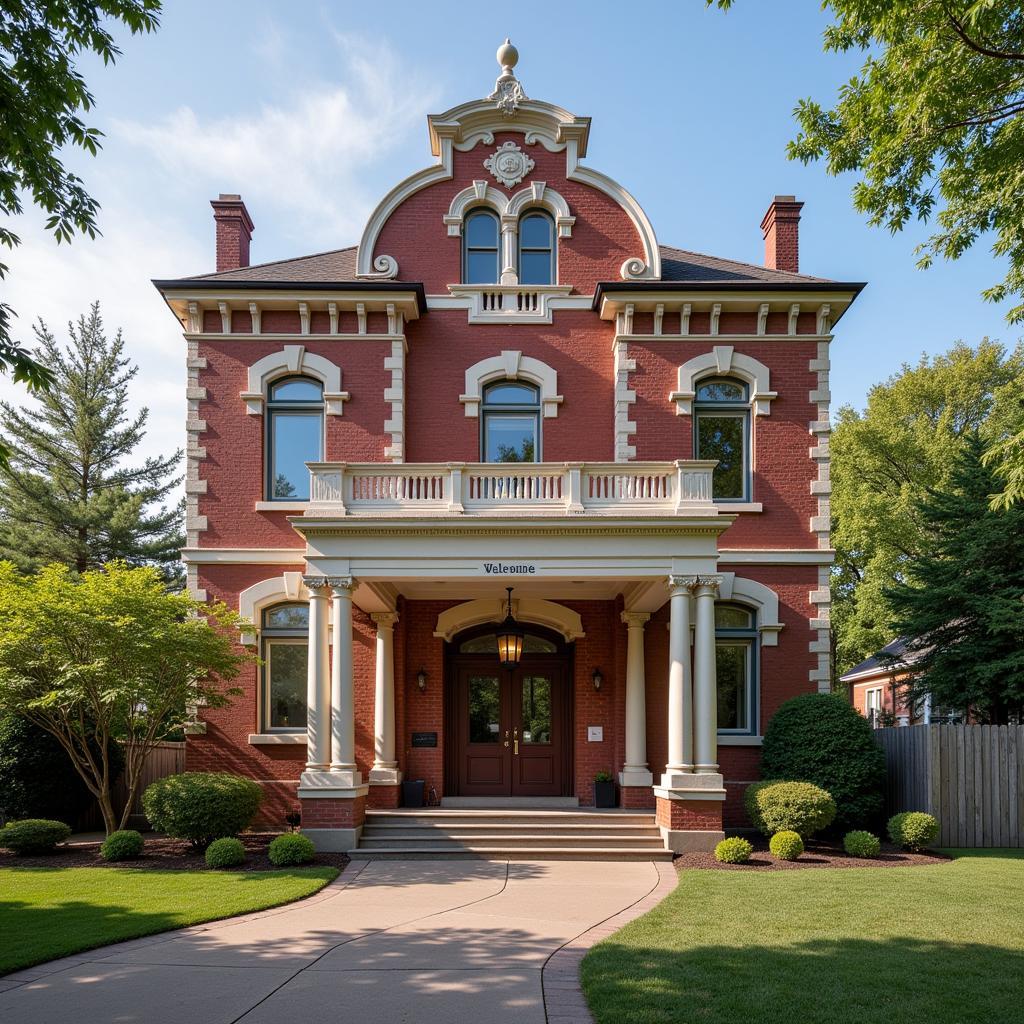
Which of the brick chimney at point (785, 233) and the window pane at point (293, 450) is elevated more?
the brick chimney at point (785, 233)

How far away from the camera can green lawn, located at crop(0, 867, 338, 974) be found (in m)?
8.89

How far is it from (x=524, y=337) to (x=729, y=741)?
840 centimetres

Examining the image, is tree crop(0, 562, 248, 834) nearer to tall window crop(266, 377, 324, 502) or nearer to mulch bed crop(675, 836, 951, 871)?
tall window crop(266, 377, 324, 502)

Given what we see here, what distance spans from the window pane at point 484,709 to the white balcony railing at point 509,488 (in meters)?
4.49

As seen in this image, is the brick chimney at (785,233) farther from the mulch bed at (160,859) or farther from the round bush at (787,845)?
the mulch bed at (160,859)

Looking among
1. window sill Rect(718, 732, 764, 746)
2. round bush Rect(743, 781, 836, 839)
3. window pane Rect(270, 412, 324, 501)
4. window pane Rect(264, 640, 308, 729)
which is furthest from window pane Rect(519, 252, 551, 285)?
round bush Rect(743, 781, 836, 839)

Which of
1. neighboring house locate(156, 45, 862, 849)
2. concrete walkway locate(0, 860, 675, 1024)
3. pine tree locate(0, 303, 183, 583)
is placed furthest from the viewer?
pine tree locate(0, 303, 183, 583)

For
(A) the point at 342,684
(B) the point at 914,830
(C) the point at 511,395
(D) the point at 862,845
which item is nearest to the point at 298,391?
(C) the point at 511,395

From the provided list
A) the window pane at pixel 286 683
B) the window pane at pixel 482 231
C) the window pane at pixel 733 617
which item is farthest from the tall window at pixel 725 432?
the window pane at pixel 286 683

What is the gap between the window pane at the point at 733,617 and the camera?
55.4 ft

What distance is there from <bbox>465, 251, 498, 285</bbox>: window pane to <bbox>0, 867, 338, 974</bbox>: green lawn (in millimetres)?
11115

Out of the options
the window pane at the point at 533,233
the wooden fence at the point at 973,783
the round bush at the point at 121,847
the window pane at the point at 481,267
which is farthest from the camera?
the window pane at the point at 533,233

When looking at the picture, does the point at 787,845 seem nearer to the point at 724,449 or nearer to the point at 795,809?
the point at 795,809

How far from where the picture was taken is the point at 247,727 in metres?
16.4
